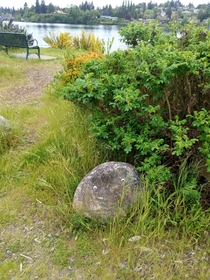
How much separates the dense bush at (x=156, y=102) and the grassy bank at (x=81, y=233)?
10.9 inches

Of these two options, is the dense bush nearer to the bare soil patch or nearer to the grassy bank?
the grassy bank

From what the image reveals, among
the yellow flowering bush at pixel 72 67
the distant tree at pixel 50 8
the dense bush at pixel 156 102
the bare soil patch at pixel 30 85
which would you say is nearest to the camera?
the dense bush at pixel 156 102

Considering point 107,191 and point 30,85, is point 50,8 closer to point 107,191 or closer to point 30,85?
point 30,85

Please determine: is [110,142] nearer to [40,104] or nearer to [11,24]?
[40,104]

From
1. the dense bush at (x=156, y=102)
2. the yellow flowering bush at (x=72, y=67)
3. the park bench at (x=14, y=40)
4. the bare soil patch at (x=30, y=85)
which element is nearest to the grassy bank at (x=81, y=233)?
the dense bush at (x=156, y=102)

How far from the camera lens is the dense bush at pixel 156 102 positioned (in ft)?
6.45

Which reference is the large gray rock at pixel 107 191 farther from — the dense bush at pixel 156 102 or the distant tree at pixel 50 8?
the distant tree at pixel 50 8

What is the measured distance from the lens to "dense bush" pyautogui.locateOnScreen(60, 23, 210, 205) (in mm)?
1966

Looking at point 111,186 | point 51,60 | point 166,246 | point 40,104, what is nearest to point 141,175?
point 111,186

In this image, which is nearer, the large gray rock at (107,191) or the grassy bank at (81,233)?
the grassy bank at (81,233)

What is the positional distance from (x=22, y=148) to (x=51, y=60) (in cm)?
714

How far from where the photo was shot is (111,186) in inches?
82.7

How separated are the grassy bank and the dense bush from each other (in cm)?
28

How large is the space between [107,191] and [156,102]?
81 cm
